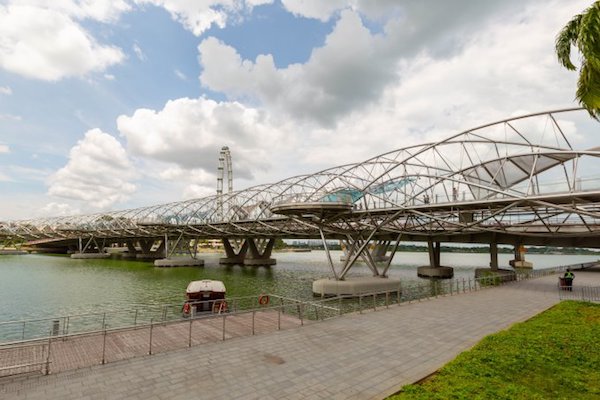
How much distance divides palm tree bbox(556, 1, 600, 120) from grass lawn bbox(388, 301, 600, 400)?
8.77 m

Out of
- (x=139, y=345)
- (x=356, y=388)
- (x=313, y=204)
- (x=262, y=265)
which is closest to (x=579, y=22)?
(x=356, y=388)

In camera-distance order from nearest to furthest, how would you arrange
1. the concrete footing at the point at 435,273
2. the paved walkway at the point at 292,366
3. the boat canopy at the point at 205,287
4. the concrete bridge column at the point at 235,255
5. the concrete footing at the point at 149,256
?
the paved walkway at the point at 292,366
the boat canopy at the point at 205,287
the concrete footing at the point at 435,273
the concrete bridge column at the point at 235,255
the concrete footing at the point at 149,256

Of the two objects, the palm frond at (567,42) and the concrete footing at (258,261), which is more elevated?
the palm frond at (567,42)

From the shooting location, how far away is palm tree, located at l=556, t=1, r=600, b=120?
10734 millimetres

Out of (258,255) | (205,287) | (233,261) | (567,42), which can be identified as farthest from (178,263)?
(567,42)

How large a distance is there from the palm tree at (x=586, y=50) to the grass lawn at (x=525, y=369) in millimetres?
8765

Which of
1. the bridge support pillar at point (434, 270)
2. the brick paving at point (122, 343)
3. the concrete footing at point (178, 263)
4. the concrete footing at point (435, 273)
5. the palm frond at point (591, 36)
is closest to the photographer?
the palm frond at point (591, 36)

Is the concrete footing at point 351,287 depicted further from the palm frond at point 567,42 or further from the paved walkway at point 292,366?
the palm frond at point 567,42

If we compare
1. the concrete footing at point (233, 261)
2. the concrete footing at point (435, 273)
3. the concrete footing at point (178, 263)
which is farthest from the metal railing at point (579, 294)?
the concrete footing at point (233, 261)

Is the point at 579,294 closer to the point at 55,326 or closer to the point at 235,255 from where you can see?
the point at 55,326

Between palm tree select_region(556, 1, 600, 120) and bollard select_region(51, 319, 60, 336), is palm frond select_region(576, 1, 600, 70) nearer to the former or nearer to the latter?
palm tree select_region(556, 1, 600, 120)

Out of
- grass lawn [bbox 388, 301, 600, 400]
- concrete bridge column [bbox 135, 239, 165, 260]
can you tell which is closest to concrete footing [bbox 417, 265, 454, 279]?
grass lawn [bbox 388, 301, 600, 400]

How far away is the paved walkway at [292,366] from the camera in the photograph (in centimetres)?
952

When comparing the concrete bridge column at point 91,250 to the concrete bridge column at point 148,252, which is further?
the concrete bridge column at point 148,252
